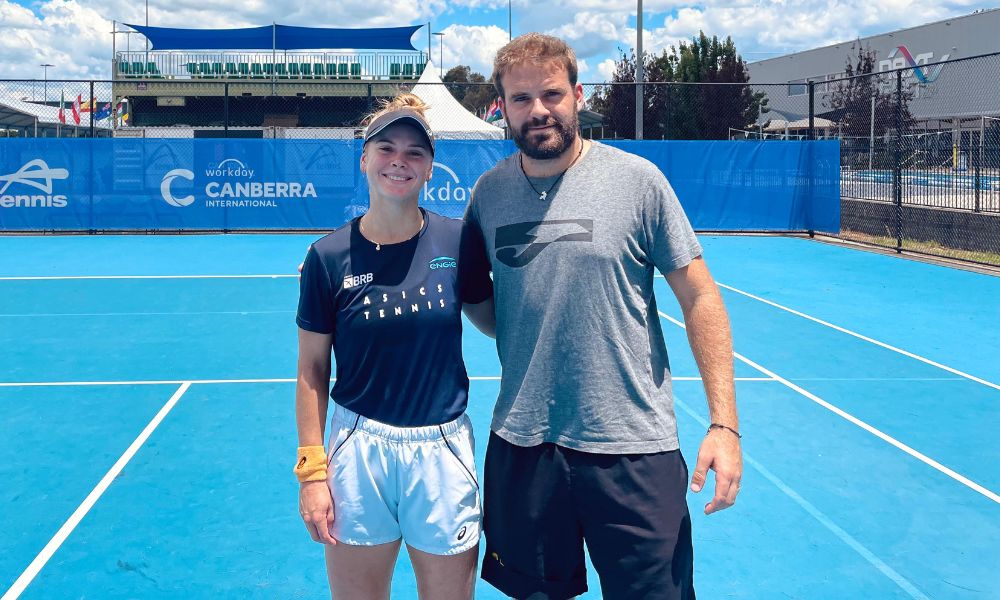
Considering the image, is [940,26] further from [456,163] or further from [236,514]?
[236,514]

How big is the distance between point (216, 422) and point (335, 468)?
400 centimetres

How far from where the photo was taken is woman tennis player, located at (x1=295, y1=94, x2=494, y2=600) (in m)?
2.61

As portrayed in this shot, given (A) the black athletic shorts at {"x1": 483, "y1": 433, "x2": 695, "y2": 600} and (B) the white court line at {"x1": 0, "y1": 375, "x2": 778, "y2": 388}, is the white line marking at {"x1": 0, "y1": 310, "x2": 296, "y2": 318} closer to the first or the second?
(B) the white court line at {"x1": 0, "y1": 375, "x2": 778, "y2": 388}

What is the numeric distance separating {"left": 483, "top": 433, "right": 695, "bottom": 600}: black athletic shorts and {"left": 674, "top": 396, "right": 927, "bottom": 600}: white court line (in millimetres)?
1869

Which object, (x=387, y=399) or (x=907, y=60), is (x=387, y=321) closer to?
(x=387, y=399)

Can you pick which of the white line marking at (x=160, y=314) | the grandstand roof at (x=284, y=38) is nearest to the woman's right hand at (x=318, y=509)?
the white line marking at (x=160, y=314)

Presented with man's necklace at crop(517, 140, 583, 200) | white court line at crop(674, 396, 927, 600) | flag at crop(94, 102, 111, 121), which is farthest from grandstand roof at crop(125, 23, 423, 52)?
man's necklace at crop(517, 140, 583, 200)

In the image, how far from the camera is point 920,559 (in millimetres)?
4270

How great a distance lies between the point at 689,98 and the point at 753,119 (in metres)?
6.39

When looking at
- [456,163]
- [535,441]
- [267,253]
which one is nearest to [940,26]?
[456,163]

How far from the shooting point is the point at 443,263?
2.70 m

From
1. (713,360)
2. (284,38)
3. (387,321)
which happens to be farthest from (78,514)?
(284,38)

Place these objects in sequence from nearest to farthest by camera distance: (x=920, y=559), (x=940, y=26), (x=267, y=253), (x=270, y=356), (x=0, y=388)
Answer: (x=920, y=559) → (x=0, y=388) → (x=270, y=356) → (x=267, y=253) → (x=940, y=26)

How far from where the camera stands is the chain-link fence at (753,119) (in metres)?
17.2
